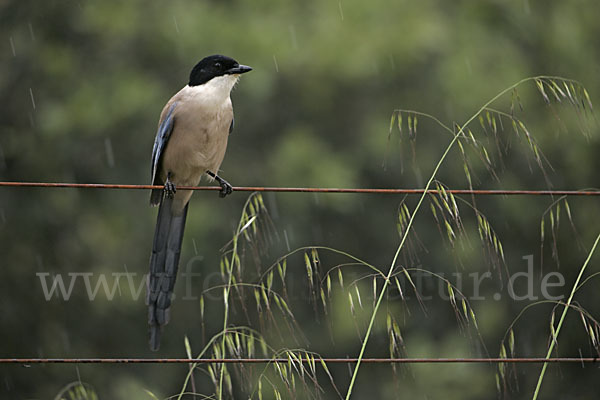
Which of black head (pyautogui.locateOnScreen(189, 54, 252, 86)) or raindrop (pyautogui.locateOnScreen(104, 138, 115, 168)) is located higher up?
black head (pyautogui.locateOnScreen(189, 54, 252, 86))

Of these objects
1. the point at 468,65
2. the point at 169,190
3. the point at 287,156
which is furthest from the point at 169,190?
the point at 468,65

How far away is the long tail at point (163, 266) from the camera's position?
275cm

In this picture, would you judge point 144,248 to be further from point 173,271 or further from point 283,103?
point 173,271

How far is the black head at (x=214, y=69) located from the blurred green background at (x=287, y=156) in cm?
283

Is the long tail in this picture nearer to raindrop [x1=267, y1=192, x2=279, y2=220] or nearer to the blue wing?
the blue wing

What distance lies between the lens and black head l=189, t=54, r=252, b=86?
3.60 metres

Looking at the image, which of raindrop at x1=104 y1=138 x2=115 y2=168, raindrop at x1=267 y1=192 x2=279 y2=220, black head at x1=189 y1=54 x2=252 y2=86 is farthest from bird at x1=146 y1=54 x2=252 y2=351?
raindrop at x1=267 y1=192 x2=279 y2=220

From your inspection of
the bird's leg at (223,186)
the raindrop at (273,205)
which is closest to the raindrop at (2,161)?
the raindrop at (273,205)

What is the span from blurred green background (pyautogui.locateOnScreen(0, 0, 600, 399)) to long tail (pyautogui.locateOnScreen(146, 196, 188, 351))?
3128 mm

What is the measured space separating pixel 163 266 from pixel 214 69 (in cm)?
100

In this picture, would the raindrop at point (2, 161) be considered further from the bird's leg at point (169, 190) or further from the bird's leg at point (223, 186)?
the bird's leg at point (169, 190)

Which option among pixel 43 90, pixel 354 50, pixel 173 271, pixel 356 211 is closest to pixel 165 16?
pixel 43 90

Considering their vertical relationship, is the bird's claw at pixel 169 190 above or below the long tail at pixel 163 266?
above

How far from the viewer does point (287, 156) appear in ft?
22.5
